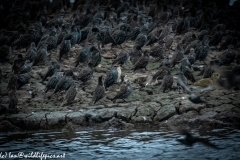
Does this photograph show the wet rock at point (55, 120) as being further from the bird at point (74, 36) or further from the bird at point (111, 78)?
the bird at point (74, 36)

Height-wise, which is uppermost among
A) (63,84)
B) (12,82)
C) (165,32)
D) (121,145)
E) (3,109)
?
(165,32)

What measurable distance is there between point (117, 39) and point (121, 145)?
8317 millimetres

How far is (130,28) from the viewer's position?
64.5 ft

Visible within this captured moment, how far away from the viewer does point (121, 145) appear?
10.2 m

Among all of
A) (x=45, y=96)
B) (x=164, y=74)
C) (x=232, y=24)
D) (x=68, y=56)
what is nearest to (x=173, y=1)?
(x=232, y=24)

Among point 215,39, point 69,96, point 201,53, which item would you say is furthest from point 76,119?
point 215,39

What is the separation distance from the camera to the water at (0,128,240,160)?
9.36 metres

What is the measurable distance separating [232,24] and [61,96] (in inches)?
436

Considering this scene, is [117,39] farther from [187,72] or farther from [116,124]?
[116,124]

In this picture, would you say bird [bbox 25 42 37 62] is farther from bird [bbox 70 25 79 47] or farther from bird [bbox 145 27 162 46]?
bird [bbox 145 27 162 46]

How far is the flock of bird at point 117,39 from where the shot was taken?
555 inches

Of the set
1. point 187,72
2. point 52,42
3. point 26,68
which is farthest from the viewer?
point 52,42

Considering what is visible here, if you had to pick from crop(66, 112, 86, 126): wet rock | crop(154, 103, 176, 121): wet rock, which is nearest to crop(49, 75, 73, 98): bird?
crop(66, 112, 86, 126): wet rock

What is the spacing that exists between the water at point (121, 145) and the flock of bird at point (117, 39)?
54.1 inches
